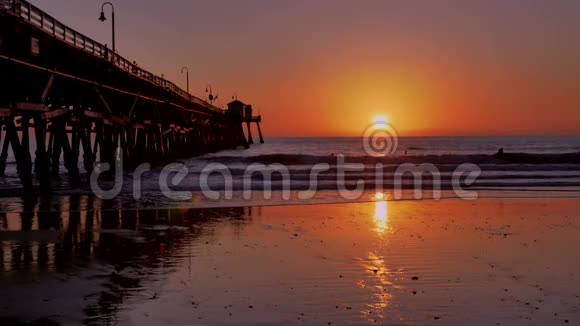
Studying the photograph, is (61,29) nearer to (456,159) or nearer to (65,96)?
(65,96)

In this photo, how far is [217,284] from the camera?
8469 millimetres

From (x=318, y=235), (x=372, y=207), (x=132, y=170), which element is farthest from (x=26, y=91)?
(x=318, y=235)

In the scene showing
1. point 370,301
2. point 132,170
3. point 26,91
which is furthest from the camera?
point 132,170

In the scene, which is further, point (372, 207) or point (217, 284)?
point (372, 207)

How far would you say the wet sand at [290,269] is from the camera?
7129 millimetres

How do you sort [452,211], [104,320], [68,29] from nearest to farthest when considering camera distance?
[104,320], [452,211], [68,29]

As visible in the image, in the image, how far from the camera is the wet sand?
7.13m

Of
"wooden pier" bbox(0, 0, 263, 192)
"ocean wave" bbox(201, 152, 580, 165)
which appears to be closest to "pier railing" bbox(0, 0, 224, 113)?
"wooden pier" bbox(0, 0, 263, 192)

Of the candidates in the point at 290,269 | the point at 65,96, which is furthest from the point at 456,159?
the point at 290,269

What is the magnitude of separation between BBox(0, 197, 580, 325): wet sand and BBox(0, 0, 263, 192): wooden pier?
16.4 ft

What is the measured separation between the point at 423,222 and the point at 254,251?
5.49 meters

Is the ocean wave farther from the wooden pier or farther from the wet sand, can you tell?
the wet sand

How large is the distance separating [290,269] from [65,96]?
2174 centimetres

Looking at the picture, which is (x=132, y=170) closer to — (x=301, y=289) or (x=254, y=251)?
(x=254, y=251)
